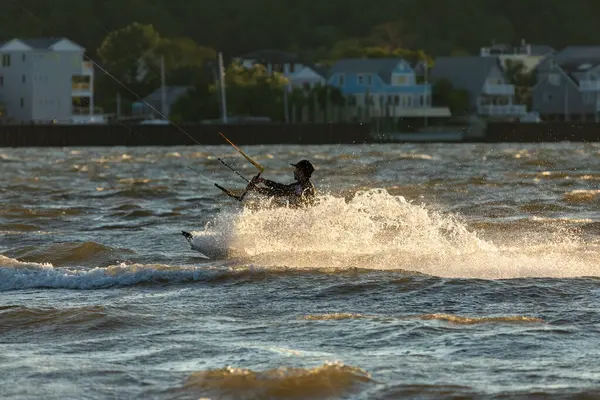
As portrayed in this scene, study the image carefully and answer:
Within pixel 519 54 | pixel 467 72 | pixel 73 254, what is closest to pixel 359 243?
pixel 73 254

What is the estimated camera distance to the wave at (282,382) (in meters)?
13.1

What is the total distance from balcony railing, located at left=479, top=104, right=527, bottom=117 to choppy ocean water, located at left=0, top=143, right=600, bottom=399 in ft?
370

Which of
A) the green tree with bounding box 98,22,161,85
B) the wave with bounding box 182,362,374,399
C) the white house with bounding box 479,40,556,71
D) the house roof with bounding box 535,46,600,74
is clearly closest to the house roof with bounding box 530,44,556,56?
the white house with bounding box 479,40,556,71

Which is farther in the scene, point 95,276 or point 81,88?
point 81,88

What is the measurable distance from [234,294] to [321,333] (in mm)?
3322

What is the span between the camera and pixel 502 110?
147250 mm

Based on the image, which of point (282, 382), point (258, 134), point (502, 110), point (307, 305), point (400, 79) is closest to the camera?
point (282, 382)

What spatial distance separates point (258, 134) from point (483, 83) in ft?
128

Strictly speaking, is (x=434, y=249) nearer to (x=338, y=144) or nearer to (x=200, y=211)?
(x=200, y=211)

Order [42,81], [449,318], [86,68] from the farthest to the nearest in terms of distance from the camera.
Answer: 1. [86,68]
2. [42,81]
3. [449,318]

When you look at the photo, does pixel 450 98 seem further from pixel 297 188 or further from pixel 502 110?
pixel 297 188

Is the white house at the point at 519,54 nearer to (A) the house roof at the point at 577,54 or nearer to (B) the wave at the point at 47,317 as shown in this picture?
(A) the house roof at the point at 577,54

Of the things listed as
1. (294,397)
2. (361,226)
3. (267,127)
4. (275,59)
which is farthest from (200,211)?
(275,59)

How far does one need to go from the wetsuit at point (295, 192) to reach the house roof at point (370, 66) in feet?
411
